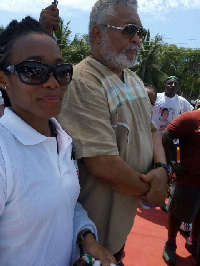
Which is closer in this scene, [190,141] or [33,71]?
[33,71]

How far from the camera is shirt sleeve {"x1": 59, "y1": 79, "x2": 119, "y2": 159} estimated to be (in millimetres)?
1622

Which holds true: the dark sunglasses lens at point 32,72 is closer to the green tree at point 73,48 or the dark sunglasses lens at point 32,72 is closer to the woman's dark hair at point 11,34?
the woman's dark hair at point 11,34

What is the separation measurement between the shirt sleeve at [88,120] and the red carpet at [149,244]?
7.06 feet

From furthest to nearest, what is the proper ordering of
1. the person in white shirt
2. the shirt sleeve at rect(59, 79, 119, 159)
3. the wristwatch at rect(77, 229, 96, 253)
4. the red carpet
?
the person in white shirt
the red carpet
the shirt sleeve at rect(59, 79, 119, 159)
the wristwatch at rect(77, 229, 96, 253)

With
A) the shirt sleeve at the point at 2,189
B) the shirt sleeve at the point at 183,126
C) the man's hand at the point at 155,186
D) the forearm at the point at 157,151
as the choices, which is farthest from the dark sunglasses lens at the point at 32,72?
the shirt sleeve at the point at 183,126

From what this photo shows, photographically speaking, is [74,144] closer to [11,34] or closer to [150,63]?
[11,34]

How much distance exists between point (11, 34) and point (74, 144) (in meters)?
0.60

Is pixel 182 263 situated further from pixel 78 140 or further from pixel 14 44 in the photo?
Answer: pixel 14 44

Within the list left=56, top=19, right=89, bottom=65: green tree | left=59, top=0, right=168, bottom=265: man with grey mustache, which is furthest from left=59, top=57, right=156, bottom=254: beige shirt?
left=56, top=19, right=89, bottom=65: green tree

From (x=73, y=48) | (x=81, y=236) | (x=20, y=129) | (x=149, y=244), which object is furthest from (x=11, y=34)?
(x=73, y=48)

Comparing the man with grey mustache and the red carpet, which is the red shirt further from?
the man with grey mustache

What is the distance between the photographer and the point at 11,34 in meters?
1.33

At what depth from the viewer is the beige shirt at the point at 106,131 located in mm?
1648

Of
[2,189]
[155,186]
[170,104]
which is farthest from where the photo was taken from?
[170,104]
